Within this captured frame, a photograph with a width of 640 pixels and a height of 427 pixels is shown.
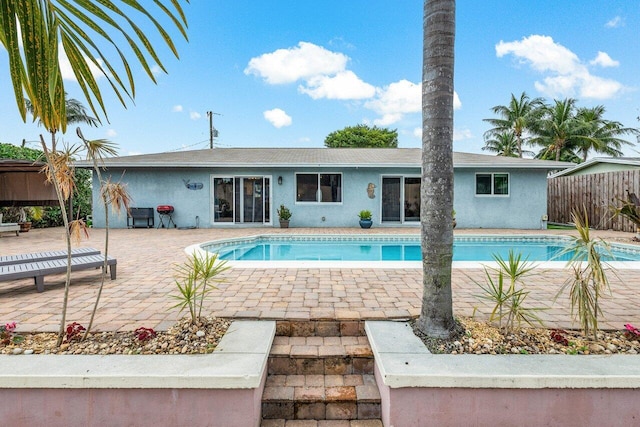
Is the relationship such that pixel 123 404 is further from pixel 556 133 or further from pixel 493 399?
pixel 556 133

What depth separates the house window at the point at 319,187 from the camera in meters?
14.2

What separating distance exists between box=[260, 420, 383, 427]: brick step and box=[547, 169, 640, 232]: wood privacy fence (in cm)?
1252

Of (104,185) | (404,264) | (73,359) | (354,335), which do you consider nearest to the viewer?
(73,359)

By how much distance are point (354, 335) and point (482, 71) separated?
1546 centimetres

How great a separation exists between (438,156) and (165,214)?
13.4 meters

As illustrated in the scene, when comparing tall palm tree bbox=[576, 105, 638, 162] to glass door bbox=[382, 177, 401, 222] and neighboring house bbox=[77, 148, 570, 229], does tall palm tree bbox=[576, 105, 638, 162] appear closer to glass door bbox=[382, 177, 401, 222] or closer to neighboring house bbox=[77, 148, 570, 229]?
neighboring house bbox=[77, 148, 570, 229]

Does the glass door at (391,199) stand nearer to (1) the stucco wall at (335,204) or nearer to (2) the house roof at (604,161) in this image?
(1) the stucco wall at (335,204)

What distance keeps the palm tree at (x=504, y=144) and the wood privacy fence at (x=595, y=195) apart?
16205 millimetres

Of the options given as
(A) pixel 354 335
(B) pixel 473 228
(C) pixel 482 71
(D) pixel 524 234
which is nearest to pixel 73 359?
(A) pixel 354 335

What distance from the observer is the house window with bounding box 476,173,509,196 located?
556 inches

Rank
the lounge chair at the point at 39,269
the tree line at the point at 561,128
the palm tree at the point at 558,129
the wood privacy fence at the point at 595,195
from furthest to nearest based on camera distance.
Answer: the tree line at the point at 561,128 → the palm tree at the point at 558,129 → the wood privacy fence at the point at 595,195 → the lounge chair at the point at 39,269

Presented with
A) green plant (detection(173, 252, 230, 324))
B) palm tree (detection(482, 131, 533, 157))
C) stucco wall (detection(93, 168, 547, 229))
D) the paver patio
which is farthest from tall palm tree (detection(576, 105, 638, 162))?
green plant (detection(173, 252, 230, 324))

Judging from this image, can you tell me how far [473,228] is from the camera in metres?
14.1

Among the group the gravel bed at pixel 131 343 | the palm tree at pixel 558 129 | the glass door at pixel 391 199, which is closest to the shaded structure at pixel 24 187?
the gravel bed at pixel 131 343
